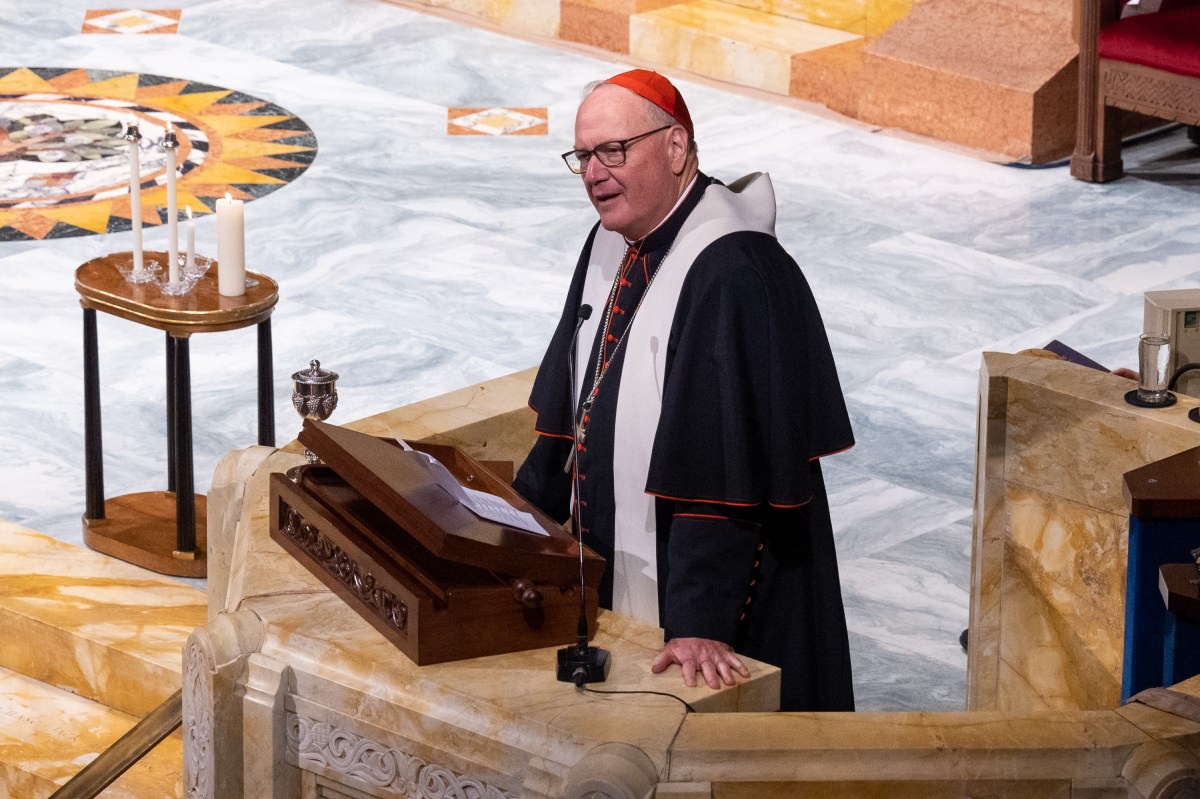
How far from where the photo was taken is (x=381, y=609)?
300 cm

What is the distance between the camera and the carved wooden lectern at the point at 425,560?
2.92 m

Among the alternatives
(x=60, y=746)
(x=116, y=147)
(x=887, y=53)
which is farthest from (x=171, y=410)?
(x=887, y=53)

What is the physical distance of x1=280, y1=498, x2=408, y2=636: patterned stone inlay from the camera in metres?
2.97

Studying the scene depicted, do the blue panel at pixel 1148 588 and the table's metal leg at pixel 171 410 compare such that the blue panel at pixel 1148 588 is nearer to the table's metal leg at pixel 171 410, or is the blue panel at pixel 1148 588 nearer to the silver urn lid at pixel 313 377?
the silver urn lid at pixel 313 377

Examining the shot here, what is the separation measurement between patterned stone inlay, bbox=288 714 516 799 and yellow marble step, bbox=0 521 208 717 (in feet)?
5.19

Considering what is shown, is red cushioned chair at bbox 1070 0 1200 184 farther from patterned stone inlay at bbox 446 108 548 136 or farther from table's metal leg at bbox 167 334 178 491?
table's metal leg at bbox 167 334 178 491

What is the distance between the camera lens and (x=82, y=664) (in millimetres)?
4703

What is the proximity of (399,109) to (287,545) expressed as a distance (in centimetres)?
663

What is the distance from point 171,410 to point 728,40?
542 cm

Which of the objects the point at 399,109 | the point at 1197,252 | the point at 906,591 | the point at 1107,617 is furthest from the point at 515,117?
the point at 1107,617

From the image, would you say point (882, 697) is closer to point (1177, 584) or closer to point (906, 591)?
point (906, 591)

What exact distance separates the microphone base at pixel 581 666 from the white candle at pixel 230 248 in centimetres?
238

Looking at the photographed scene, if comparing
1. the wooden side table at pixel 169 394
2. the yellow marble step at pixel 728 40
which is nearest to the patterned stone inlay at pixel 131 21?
the yellow marble step at pixel 728 40

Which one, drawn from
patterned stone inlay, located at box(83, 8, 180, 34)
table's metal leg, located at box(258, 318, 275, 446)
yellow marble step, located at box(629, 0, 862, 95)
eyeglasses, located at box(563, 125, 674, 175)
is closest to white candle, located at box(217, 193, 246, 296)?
table's metal leg, located at box(258, 318, 275, 446)
